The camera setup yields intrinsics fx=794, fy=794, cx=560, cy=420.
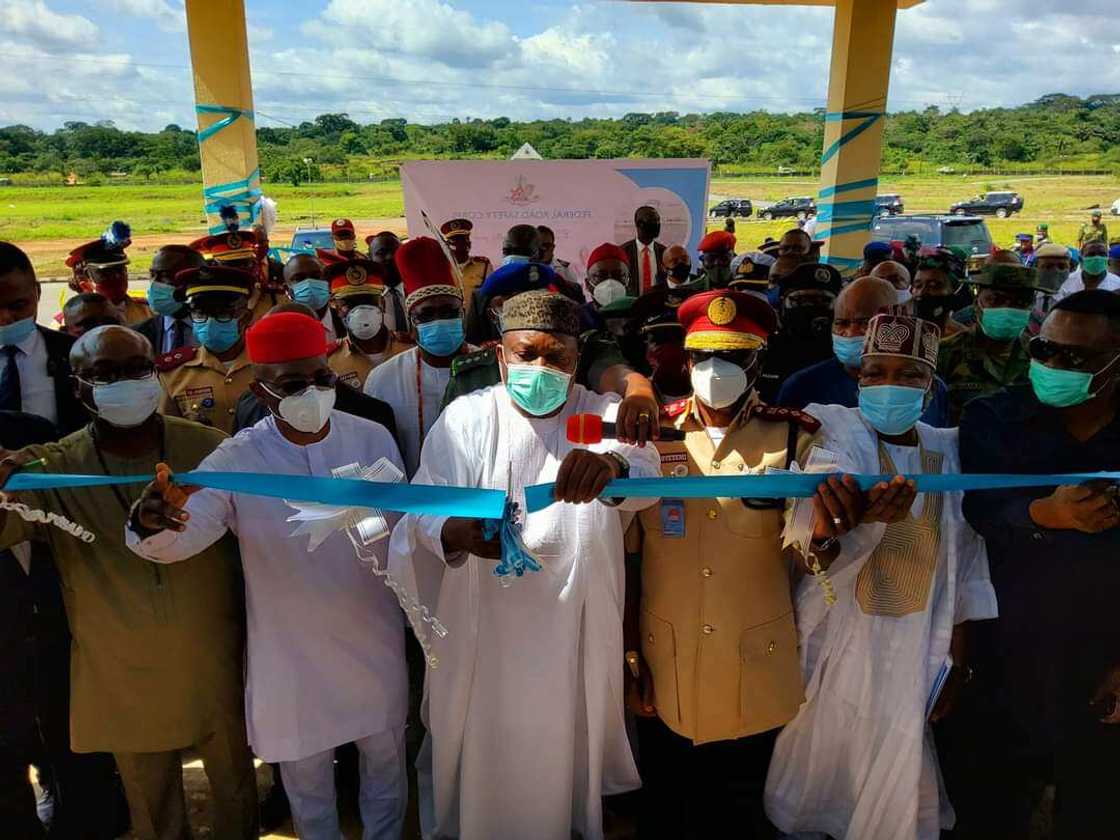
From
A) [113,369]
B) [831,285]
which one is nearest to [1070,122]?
[831,285]

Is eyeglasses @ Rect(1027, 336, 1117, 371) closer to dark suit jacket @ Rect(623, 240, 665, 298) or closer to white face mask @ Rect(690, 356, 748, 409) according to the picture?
white face mask @ Rect(690, 356, 748, 409)

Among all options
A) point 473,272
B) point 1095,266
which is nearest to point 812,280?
point 473,272

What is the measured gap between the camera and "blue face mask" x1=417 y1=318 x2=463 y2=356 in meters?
3.74

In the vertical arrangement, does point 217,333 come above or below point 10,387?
above

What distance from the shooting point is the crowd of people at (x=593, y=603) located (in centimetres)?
262

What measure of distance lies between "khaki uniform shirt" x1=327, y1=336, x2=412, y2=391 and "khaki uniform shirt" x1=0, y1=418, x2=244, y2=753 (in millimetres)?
1537

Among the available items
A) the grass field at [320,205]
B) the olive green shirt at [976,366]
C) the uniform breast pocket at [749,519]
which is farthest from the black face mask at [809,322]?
the grass field at [320,205]

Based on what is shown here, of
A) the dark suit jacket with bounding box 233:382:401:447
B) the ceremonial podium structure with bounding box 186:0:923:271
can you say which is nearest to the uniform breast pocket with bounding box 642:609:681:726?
the dark suit jacket with bounding box 233:382:401:447

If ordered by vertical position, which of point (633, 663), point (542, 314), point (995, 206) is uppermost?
point (995, 206)

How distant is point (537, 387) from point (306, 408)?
782 millimetres

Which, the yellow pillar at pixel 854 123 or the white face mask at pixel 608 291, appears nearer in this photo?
the white face mask at pixel 608 291

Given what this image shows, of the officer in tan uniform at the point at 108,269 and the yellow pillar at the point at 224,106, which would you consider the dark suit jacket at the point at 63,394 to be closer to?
the officer in tan uniform at the point at 108,269

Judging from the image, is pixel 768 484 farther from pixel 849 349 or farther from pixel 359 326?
pixel 359 326

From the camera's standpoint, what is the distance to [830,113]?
13.0 metres
